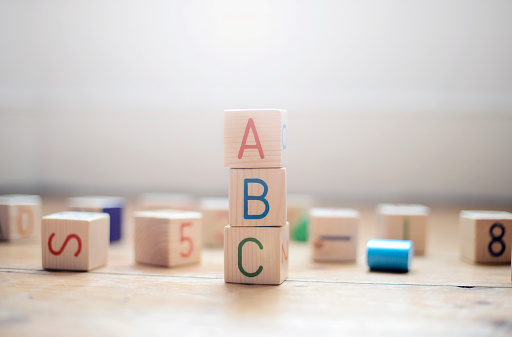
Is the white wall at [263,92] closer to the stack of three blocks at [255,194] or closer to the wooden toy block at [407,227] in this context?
the wooden toy block at [407,227]

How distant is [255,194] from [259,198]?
17mm

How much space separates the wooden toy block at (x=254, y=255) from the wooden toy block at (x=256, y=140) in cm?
20

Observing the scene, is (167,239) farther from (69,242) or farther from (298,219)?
(298,219)

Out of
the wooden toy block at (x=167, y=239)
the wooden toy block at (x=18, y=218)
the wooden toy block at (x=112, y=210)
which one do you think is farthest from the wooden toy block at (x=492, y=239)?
the wooden toy block at (x=18, y=218)

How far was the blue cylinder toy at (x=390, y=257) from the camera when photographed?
181cm

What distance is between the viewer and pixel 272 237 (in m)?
1.60

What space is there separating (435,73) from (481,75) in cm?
37

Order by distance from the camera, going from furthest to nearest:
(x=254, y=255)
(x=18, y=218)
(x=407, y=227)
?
(x=18, y=218)
(x=407, y=227)
(x=254, y=255)

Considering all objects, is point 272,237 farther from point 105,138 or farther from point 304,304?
point 105,138

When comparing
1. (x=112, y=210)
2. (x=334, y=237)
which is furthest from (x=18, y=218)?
(x=334, y=237)

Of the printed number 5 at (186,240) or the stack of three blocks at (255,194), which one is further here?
the printed number 5 at (186,240)

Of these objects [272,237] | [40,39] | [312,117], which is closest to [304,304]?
[272,237]

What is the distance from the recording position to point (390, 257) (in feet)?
5.99

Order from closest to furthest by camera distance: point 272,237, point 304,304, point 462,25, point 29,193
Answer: point 304,304
point 272,237
point 462,25
point 29,193
